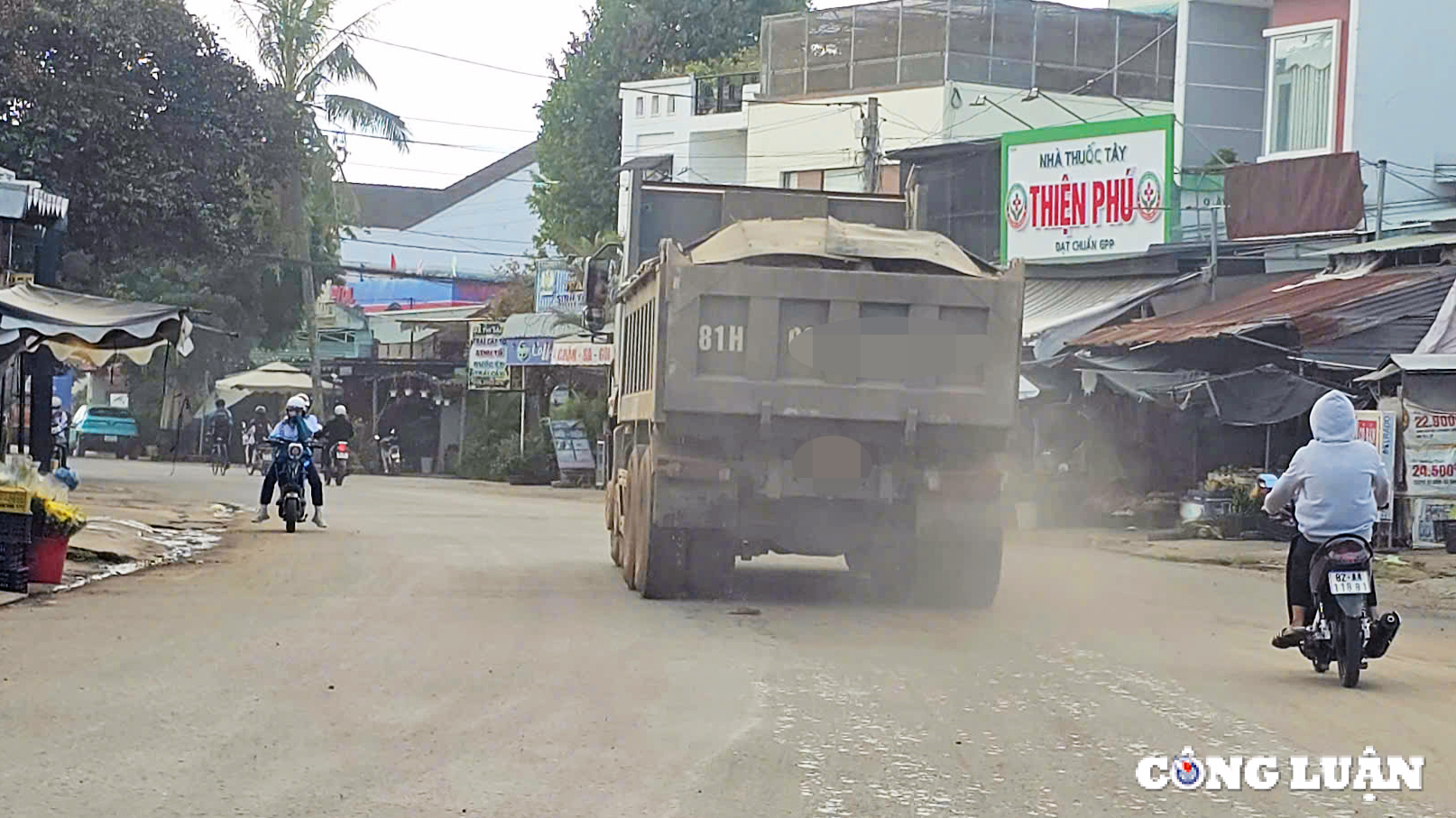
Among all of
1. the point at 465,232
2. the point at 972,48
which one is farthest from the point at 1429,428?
the point at 465,232

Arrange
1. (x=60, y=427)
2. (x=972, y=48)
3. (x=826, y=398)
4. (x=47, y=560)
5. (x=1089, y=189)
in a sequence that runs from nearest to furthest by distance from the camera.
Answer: (x=826, y=398) < (x=47, y=560) < (x=1089, y=189) < (x=60, y=427) < (x=972, y=48)

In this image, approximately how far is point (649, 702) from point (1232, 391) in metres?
15.4

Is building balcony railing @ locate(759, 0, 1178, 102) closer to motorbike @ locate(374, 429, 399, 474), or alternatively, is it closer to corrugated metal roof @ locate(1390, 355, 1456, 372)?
motorbike @ locate(374, 429, 399, 474)

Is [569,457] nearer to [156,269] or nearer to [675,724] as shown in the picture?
[156,269]

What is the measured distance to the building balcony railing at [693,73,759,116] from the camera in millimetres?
52250

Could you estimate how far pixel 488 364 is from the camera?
42938 millimetres

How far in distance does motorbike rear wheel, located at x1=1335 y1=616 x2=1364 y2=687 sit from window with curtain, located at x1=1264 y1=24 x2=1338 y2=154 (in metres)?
19.1

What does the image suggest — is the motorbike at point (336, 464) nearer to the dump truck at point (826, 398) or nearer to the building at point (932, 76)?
the building at point (932, 76)

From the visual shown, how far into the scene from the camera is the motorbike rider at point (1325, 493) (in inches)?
408

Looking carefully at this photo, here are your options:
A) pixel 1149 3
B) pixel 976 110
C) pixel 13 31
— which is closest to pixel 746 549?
pixel 13 31

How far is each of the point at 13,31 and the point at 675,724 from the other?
24.8 metres

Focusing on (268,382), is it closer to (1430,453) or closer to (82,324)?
(82,324)

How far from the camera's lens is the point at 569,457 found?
131ft

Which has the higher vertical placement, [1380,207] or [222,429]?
[1380,207]
